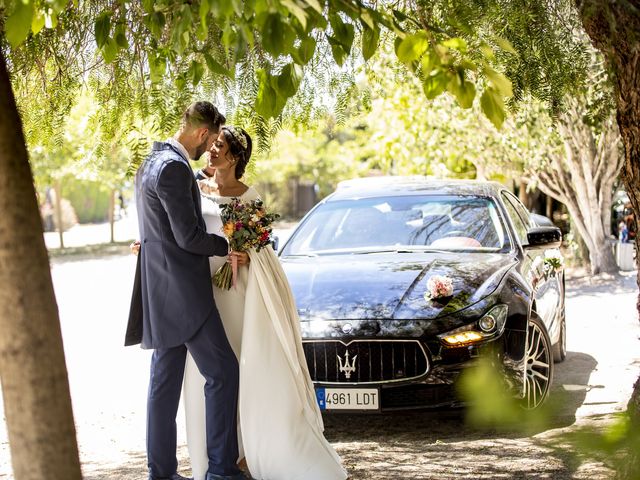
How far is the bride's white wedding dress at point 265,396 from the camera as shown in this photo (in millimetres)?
5145

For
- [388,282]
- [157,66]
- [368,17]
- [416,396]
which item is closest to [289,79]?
[368,17]

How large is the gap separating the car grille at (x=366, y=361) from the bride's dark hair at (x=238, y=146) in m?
1.28

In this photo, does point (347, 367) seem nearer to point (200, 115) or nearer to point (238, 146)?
point (238, 146)

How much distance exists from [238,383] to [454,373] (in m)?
1.53

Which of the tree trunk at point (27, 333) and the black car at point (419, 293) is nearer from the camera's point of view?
the tree trunk at point (27, 333)

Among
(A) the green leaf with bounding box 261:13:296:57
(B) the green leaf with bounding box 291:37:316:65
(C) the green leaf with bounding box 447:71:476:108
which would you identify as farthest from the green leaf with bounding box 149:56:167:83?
(C) the green leaf with bounding box 447:71:476:108

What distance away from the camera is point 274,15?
2725 millimetres

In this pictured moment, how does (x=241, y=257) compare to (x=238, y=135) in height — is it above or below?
below

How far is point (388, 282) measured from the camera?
6520 mm

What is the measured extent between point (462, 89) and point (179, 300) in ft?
7.65

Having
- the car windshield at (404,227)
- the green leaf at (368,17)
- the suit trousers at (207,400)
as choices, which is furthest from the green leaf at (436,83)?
the car windshield at (404,227)

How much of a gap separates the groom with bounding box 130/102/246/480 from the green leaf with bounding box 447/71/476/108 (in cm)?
207

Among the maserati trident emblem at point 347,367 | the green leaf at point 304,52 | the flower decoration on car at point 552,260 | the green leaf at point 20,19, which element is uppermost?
the green leaf at point 20,19

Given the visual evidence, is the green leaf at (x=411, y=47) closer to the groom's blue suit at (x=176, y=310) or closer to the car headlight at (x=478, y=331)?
the groom's blue suit at (x=176, y=310)
